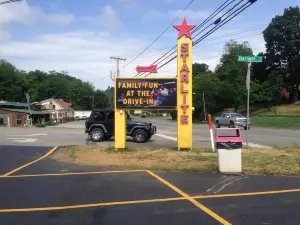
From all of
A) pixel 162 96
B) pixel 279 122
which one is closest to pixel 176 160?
pixel 162 96

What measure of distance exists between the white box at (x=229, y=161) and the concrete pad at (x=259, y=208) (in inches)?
100

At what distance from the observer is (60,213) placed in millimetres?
6227

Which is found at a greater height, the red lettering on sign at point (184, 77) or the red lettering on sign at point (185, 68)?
the red lettering on sign at point (185, 68)

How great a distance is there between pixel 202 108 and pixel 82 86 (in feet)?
232

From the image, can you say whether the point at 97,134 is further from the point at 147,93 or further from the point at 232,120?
the point at 232,120

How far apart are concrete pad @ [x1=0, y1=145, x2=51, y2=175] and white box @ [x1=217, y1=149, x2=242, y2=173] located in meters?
5.93

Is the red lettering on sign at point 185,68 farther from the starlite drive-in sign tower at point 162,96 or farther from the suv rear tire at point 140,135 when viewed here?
the suv rear tire at point 140,135

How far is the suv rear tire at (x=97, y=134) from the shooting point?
71.3 ft

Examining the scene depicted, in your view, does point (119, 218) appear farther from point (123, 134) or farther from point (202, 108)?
point (202, 108)

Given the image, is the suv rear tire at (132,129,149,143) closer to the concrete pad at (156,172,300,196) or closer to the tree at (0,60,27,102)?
the concrete pad at (156,172,300,196)

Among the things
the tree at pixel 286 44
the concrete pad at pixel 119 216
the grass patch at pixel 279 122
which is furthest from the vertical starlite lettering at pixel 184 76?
the tree at pixel 286 44

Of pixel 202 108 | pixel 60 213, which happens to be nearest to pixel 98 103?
pixel 202 108

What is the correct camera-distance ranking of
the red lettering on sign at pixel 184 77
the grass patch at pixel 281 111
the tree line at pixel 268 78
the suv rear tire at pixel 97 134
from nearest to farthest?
1. the red lettering on sign at pixel 184 77
2. the suv rear tire at pixel 97 134
3. the grass patch at pixel 281 111
4. the tree line at pixel 268 78

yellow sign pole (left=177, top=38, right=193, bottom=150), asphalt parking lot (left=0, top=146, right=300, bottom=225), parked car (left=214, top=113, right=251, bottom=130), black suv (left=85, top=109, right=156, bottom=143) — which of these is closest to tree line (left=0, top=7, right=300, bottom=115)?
parked car (left=214, top=113, right=251, bottom=130)
